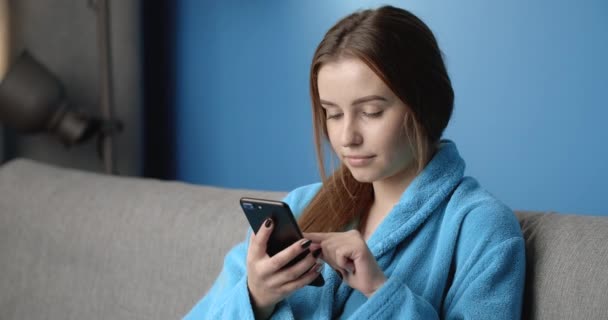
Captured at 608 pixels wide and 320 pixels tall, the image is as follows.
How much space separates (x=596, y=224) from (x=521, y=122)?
113 cm

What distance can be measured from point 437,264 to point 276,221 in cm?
26

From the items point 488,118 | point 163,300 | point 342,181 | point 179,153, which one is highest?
point 342,181

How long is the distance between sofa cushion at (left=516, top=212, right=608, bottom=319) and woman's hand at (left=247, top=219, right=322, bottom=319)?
32cm

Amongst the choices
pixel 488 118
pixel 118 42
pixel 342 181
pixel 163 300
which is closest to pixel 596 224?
pixel 342 181

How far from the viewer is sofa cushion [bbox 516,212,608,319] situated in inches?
47.8

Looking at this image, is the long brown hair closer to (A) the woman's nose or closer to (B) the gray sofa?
(A) the woman's nose

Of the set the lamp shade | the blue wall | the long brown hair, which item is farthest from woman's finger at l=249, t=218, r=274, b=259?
the lamp shade

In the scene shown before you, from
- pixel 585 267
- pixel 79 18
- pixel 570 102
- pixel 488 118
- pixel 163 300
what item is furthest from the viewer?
pixel 79 18

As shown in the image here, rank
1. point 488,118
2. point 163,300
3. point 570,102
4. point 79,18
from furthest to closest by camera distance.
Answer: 1. point 79,18
2. point 488,118
3. point 570,102
4. point 163,300

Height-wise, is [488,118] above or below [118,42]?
above

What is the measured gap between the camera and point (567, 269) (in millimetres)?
1258

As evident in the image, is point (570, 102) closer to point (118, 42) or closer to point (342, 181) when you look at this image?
point (342, 181)

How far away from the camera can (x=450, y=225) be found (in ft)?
4.35

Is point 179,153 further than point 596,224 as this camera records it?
Yes
